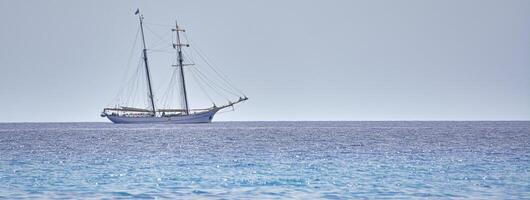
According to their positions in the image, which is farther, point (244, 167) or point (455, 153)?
point (455, 153)

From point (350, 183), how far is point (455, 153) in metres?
29.8

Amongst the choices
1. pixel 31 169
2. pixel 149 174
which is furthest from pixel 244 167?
pixel 31 169

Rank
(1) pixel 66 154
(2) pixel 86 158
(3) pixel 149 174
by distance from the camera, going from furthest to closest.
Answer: (1) pixel 66 154 < (2) pixel 86 158 < (3) pixel 149 174

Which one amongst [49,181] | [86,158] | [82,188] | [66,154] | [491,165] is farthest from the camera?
[66,154]

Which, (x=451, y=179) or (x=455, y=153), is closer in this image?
(x=451, y=179)

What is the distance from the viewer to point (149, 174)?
160ft

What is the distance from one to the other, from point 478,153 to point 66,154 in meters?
29.9

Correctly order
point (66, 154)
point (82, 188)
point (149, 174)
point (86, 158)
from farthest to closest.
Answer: point (66, 154)
point (86, 158)
point (149, 174)
point (82, 188)

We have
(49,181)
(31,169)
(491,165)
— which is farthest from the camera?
(491,165)

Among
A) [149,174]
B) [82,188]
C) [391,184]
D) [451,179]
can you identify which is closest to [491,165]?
[451,179]

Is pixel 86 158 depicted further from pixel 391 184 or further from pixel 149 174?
pixel 391 184

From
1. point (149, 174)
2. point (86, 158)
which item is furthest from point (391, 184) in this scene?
point (86, 158)

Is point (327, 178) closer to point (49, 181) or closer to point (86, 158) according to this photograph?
point (49, 181)

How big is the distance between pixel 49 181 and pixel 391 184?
50.4ft
